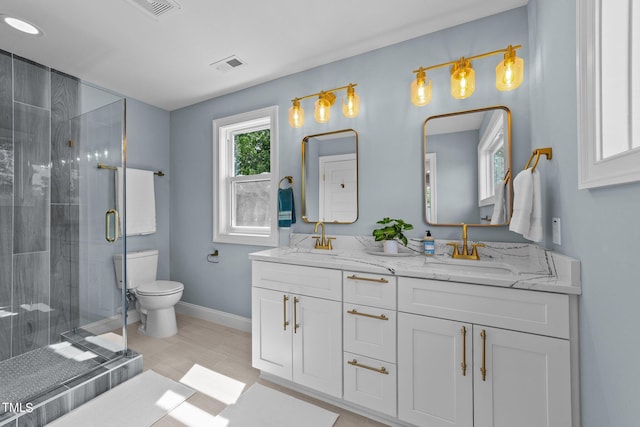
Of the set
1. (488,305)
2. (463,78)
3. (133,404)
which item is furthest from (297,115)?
(133,404)

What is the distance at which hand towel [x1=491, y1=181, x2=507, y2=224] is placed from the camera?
1655 mm

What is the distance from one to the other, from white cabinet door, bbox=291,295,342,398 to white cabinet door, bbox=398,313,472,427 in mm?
367

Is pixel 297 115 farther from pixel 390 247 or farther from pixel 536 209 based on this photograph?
pixel 536 209

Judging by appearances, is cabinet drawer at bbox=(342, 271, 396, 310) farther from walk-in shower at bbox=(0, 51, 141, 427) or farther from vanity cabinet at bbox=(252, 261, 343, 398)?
walk-in shower at bbox=(0, 51, 141, 427)

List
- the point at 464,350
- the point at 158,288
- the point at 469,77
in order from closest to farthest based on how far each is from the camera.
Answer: the point at 464,350 → the point at 469,77 → the point at 158,288

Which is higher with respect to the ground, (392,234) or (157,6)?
(157,6)

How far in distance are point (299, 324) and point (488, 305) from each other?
107cm

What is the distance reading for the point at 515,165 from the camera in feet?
5.39

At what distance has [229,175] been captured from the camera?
2920 mm

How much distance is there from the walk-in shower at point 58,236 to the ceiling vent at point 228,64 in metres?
0.82

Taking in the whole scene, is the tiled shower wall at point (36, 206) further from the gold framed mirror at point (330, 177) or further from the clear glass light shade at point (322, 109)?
the clear glass light shade at point (322, 109)

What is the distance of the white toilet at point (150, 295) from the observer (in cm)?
245

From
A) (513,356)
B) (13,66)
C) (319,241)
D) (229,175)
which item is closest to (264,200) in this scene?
(229,175)

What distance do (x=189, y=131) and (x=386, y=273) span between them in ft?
9.25
